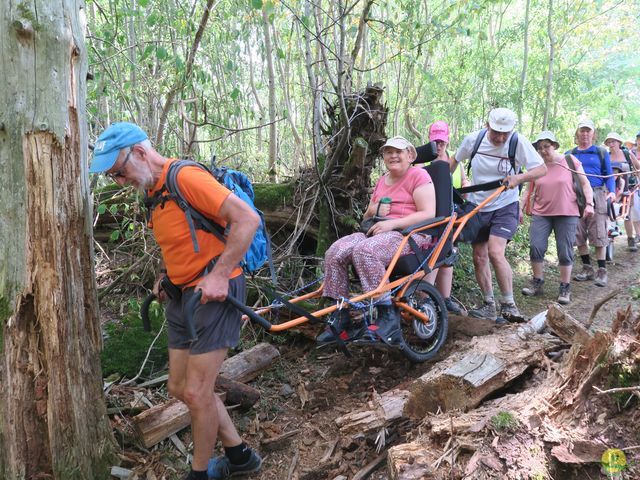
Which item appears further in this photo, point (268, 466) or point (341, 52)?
point (341, 52)

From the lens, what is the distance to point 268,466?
11.4 feet

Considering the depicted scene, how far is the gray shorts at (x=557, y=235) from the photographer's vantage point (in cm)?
645

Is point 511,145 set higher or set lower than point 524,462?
higher

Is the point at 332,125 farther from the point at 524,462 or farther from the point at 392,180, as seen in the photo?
the point at 524,462

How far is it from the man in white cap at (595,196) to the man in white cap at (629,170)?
2.25ft

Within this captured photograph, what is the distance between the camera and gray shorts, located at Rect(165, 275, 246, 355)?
9.20 ft

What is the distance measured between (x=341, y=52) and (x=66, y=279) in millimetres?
3654

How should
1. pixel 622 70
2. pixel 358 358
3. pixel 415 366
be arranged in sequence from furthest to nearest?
1. pixel 622 70
2. pixel 358 358
3. pixel 415 366

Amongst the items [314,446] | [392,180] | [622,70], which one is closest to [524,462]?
[314,446]

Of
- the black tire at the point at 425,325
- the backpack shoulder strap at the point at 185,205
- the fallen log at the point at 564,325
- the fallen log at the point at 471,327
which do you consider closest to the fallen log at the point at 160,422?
the backpack shoulder strap at the point at 185,205

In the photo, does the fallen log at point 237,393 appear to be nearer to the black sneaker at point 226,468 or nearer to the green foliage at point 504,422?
the black sneaker at point 226,468

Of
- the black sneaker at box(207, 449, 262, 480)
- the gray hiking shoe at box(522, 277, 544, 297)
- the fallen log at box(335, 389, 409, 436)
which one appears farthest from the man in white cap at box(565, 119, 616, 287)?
the black sneaker at box(207, 449, 262, 480)

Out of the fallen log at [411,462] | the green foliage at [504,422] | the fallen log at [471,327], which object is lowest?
the fallen log at [411,462]
